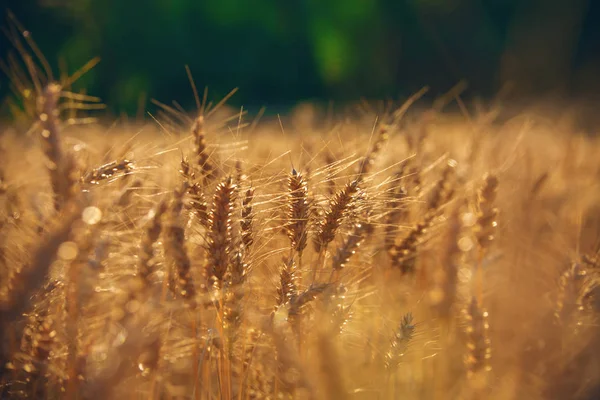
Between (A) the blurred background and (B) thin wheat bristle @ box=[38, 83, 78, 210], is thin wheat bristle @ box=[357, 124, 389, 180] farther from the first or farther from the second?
(A) the blurred background

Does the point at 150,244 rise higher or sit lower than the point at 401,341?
higher

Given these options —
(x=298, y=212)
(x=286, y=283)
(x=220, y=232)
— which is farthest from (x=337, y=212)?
(x=220, y=232)

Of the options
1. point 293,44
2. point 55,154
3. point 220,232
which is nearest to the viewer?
point 55,154

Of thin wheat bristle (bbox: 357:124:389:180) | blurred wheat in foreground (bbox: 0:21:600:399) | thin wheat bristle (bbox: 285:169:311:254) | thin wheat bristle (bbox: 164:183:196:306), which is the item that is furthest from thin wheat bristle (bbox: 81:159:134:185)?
thin wheat bristle (bbox: 357:124:389:180)

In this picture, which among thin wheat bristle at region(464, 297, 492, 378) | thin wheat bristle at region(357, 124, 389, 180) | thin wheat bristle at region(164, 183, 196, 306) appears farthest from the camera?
thin wheat bristle at region(357, 124, 389, 180)

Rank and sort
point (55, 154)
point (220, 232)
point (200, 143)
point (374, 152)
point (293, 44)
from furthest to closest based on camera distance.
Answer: point (293, 44), point (374, 152), point (200, 143), point (220, 232), point (55, 154)

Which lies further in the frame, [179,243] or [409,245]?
[409,245]

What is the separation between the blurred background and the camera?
83.2 feet

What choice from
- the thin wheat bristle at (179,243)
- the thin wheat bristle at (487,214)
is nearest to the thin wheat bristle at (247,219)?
the thin wheat bristle at (179,243)

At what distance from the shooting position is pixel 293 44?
28172 mm

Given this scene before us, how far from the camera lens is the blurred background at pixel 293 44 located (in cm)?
2536

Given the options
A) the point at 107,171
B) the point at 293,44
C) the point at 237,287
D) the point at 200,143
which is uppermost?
the point at 293,44

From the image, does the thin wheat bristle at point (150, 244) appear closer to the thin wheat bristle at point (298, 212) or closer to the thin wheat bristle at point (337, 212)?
the thin wheat bristle at point (298, 212)

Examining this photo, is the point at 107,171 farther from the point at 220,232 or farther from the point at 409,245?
the point at 409,245
